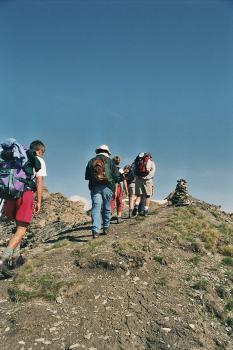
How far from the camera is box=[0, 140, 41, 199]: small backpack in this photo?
32.2 ft

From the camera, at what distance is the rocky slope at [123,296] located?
7551 millimetres

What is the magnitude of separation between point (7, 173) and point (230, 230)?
1093 centimetres

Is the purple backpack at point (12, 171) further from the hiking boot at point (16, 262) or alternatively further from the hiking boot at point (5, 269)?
the hiking boot at point (16, 262)

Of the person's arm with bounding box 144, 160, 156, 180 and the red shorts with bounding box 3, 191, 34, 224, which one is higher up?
the person's arm with bounding box 144, 160, 156, 180

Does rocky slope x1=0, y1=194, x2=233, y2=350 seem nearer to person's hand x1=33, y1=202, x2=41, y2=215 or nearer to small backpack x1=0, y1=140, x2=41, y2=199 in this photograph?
person's hand x1=33, y1=202, x2=41, y2=215

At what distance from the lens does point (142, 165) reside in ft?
58.6

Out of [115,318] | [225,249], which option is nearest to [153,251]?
[225,249]

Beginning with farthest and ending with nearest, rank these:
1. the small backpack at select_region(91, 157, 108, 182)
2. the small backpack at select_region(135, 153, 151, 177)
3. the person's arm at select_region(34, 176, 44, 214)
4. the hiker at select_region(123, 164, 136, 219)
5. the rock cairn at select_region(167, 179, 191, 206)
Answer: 1. the rock cairn at select_region(167, 179, 191, 206)
2. the hiker at select_region(123, 164, 136, 219)
3. the small backpack at select_region(135, 153, 151, 177)
4. the small backpack at select_region(91, 157, 108, 182)
5. the person's arm at select_region(34, 176, 44, 214)

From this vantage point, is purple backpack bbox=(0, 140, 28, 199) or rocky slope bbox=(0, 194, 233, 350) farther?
purple backpack bbox=(0, 140, 28, 199)

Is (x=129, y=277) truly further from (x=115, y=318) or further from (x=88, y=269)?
(x=115, y=318)

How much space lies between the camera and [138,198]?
19.3 meters

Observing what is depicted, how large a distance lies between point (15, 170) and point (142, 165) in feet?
28.7

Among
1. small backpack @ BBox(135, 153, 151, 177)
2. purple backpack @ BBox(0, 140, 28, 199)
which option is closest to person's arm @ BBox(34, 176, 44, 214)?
purple backpack @ BBox(0, 140, 28, 199)

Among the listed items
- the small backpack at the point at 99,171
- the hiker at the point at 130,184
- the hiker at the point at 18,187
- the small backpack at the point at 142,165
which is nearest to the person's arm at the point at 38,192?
the hiker at the point at 18,187
